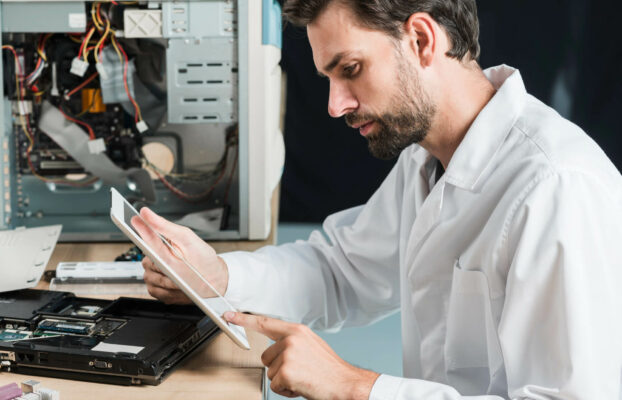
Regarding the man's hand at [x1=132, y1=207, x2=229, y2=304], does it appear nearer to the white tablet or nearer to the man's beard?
the white tablet

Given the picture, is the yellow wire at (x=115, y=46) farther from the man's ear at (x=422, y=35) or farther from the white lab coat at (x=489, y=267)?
the man's ear at (x=422, y=35)

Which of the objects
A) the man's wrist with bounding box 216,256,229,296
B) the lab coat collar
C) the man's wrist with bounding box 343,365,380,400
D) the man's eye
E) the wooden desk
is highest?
the man's eye

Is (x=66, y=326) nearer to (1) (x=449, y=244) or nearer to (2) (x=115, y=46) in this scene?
(1) (x=449, y=244)

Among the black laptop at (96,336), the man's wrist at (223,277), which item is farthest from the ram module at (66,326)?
the man's wrist at (223,277)

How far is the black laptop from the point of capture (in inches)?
40.1

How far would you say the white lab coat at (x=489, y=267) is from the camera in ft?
3.07

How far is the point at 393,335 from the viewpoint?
9.73 feet

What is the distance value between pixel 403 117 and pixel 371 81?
3.2 inches

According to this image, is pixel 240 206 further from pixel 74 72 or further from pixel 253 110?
pixel 74 72

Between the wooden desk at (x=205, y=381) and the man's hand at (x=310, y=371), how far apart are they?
0.14 feet

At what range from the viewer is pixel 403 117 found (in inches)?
46.2

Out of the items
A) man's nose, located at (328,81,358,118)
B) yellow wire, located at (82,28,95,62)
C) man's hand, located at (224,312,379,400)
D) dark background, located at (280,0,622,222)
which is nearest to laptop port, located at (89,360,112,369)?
man's hand, located at (224,312,379,400)

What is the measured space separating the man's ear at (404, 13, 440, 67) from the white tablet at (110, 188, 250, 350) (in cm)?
51

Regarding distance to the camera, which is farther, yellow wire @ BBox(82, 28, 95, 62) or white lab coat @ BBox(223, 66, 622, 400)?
yellow wire @ BBox(82, 28, 95, 62)
